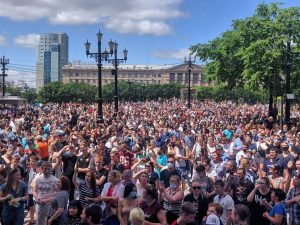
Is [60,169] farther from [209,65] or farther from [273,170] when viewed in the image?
[209,65]

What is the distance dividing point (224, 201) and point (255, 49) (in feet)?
70.2

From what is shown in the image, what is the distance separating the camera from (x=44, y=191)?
315 inches

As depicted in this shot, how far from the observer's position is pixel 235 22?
32.0 m

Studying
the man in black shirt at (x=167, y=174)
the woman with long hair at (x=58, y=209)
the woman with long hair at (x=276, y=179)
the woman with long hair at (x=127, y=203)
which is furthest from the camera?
the man in black shirt at (x=167, y=174)

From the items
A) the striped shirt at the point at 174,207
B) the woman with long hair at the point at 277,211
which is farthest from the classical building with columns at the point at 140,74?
the woman with long hair at the point at 277,211

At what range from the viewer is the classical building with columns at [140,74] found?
511 feet

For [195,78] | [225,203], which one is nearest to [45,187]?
[225,203]

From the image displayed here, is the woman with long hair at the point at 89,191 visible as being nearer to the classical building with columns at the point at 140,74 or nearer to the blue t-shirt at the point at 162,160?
the blue t-shirt at the point at 162,160

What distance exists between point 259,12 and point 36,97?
85476 millimetres

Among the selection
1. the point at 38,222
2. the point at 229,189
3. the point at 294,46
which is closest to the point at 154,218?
the point at 229,189

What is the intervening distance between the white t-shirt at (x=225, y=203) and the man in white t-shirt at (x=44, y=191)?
2758 mm

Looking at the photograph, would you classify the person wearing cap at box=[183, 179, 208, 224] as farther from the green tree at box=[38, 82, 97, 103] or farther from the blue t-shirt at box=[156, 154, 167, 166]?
the green tree at box=[38, 82, 97, 103]

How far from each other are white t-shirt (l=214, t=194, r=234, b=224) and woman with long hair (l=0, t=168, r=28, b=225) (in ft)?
10.2

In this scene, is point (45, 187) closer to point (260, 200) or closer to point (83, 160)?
point (83, 160)
